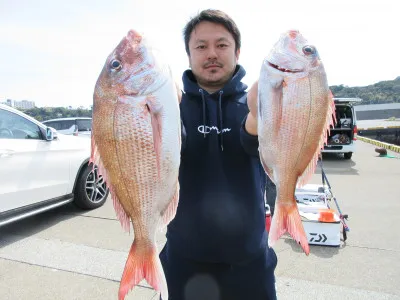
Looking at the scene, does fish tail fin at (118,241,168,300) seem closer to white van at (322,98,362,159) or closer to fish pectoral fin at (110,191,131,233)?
fish pectoral fin at (110,191,131,233)

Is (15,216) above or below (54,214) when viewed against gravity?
above

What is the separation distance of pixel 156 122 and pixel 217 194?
68 centimetres

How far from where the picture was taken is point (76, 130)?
1069 cm

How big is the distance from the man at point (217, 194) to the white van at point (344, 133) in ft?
33.4

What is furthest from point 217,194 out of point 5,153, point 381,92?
point 381,92

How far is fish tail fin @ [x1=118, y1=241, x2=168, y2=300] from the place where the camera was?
1.32 metres

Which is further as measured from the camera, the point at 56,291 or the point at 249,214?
the point at 56,291

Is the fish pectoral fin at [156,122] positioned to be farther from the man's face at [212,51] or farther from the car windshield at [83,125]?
the car windshield at [83,125]

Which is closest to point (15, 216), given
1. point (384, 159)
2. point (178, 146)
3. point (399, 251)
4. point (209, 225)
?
point (209, 225)

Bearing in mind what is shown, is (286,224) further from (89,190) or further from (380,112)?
(380,112)

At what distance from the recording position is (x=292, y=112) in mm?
1301

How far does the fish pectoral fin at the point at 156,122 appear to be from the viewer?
1.26 metres

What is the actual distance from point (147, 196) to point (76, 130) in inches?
403

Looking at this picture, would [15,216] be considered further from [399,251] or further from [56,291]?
[399,251]
